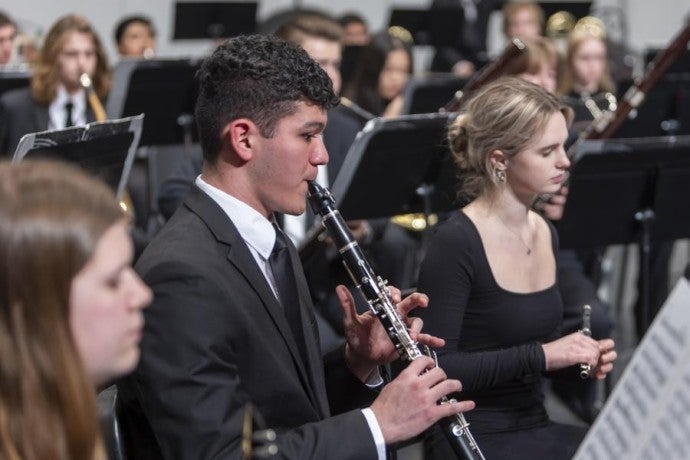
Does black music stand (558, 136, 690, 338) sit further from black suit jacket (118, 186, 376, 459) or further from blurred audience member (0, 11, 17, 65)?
blurred audience member (0, 11, 17, 65)

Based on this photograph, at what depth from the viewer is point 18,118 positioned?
15.4ft

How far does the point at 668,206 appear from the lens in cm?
373

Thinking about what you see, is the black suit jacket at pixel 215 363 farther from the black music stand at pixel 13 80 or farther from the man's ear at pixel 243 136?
the black music stand at pixel 13 80

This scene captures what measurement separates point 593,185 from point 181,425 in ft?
6.84

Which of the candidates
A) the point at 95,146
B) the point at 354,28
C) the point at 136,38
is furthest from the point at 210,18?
the point at 95,146

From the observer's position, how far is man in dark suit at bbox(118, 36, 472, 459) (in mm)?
1760

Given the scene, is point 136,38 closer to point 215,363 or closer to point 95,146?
point 95,146

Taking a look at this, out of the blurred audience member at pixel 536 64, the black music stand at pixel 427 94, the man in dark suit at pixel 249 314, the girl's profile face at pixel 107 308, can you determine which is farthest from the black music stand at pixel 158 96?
the girl's profile face at pixel 107 308

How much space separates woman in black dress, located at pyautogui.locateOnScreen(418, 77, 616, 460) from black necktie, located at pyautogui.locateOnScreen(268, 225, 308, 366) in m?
0.47

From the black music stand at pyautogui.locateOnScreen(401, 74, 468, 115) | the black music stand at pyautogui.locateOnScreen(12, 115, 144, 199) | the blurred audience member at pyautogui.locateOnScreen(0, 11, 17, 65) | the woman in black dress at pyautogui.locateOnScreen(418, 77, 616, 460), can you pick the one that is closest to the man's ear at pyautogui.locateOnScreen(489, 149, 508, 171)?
the woman in black dress at pyautogui.locateOnScreen(418, 77, 616, 460)

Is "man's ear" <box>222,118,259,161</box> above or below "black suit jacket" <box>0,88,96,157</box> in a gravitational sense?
above

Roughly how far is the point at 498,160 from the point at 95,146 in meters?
0.97

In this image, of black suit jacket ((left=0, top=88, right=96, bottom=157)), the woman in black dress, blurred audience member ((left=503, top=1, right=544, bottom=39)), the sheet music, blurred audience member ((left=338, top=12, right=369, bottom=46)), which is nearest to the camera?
the sheet music

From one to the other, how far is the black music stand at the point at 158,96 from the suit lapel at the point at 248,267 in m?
2.67
